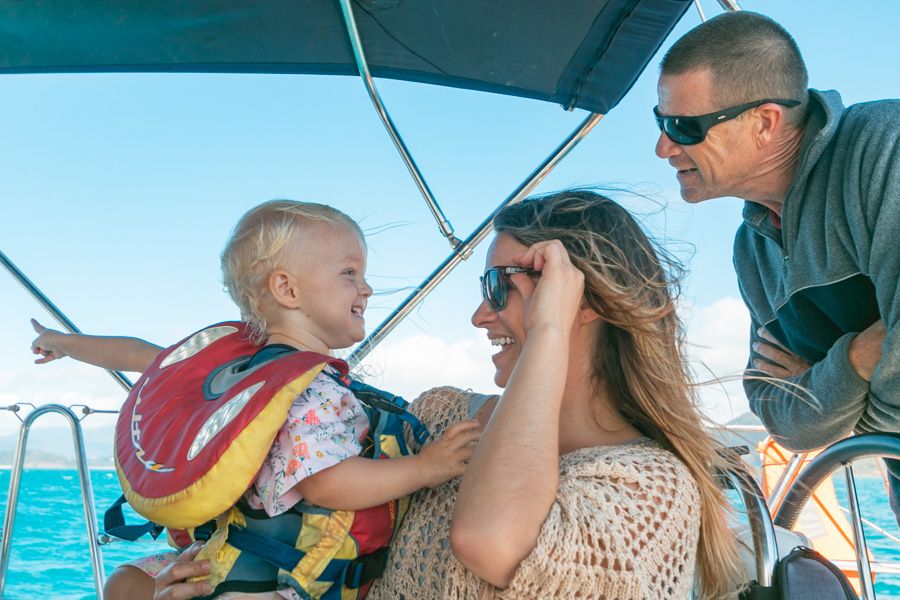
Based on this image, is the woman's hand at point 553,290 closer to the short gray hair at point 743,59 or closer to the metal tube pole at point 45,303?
the short gray hair at point 743,59

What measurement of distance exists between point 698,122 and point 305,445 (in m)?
1.21

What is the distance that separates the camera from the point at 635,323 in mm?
1453

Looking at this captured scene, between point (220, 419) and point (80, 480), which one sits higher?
point (220, 419)

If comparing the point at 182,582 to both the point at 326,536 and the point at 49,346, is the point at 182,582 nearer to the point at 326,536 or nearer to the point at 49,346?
the point at 326,536

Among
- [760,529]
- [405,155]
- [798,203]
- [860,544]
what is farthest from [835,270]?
[405,155]

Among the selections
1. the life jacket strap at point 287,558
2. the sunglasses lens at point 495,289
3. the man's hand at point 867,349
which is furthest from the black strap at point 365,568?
the man's hand at point 867,349

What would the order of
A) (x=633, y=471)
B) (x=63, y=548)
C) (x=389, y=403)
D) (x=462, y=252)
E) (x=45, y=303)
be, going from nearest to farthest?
(x=633, y=471) → (x=389, y=403) → (x=45, y=303) → (x=462, y=252) → (x=63, y=548)

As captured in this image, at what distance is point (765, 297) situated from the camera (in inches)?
82.8

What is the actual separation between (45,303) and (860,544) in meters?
2.23

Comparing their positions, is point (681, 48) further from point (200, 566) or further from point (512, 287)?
point (200, 566)

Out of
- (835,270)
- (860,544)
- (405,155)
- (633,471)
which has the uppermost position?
(405,155)

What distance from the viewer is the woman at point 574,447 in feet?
3.57

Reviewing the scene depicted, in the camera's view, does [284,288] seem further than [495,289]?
Yes

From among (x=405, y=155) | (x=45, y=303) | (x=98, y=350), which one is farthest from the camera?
(x=405, y=155)
